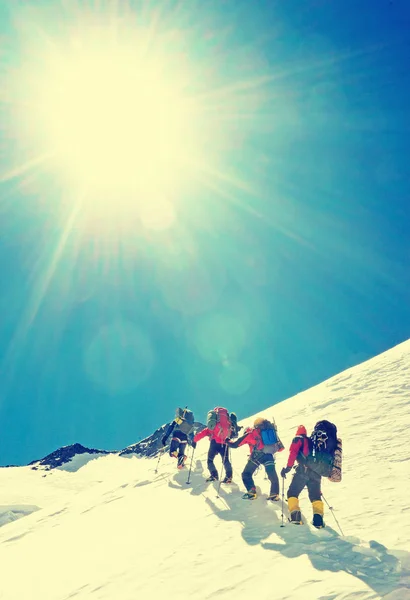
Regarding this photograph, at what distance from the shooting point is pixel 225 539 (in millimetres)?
7586

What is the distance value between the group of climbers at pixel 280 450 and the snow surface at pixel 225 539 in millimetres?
395

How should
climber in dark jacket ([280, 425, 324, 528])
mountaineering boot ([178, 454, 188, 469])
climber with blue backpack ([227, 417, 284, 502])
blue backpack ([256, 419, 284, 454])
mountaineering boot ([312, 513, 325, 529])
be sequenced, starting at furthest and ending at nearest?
mountaineering boot ([178, 454, 188, 469])
blue backpack ([256, 419, 284, 454])
climber with blue backpack ([227, 417, 284, 502])
climber in dark jacket ([280, 425, 324, 528])
mountaineering boot ([312, 513, 325, 529])

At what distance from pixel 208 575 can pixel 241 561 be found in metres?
0.58

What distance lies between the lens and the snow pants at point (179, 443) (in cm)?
1447

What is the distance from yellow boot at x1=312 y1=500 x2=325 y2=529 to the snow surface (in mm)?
170

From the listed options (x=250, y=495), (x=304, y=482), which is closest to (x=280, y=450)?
(x=250, y=495)

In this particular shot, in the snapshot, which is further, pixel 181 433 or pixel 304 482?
pixel 181 433

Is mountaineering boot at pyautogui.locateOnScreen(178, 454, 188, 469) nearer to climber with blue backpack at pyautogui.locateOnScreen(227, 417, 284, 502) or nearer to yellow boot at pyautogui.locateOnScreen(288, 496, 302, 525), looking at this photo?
climber with blue backpack at pyautogui.locateOnScreen(227, 417, 284, 502)

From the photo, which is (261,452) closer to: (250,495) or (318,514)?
(250,495)

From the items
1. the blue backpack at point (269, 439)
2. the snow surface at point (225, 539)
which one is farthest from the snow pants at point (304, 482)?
the blue backpack at point (269, 439)

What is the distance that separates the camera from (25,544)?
1085 cm

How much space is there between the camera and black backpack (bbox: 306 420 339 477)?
8.09m

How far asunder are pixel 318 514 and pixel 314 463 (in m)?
0.93

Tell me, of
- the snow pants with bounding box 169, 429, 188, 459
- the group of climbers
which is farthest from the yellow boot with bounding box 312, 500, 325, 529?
the snow pants with bounding box 169, 429, 188, 459
